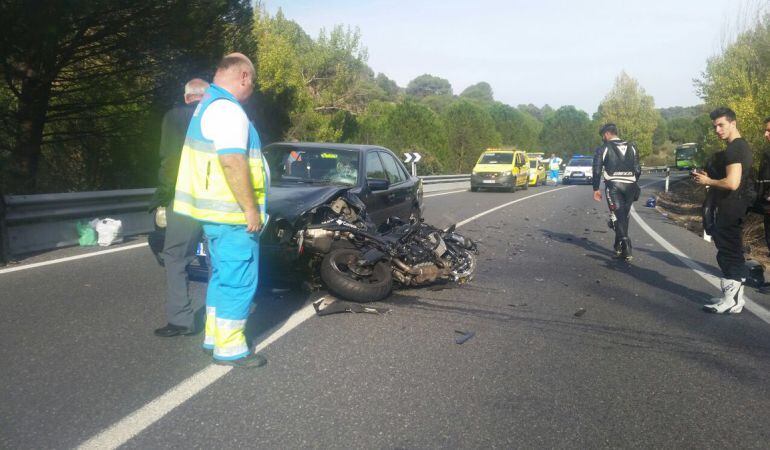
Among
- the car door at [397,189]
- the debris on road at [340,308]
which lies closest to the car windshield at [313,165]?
the car door at [397,189]

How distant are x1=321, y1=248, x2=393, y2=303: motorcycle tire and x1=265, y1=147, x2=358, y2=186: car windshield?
1.61 metres

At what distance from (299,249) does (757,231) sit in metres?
10.2

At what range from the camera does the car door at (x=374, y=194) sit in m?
7.52

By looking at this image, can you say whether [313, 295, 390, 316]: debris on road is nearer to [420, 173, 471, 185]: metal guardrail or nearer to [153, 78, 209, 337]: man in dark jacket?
[153, 78, 209, 337]: man in dark jacket

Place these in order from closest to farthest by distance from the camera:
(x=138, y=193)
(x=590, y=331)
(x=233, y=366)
→ (x=233, y=366) < (x=590, y=331) < (x=138, y=193)

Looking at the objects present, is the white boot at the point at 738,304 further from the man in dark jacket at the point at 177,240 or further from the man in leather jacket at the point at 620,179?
the man in dark jacket at the point at 177,240

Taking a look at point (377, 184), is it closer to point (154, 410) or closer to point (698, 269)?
point (698, 269)

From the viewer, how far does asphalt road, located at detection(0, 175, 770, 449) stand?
3148mm

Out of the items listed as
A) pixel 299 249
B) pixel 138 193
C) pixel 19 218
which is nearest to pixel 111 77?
pixel 138 193

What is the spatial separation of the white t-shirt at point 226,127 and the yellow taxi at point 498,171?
79.4ft

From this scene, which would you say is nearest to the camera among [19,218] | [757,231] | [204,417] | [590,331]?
[204,417]

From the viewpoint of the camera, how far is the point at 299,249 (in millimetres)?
5660

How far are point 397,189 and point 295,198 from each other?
A: 290 cm

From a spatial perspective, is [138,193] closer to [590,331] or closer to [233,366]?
[233,366]
